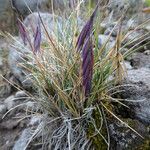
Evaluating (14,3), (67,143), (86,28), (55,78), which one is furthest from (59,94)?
(14,3)

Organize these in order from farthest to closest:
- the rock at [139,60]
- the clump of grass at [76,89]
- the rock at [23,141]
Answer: the rock at [139,60] < the rock at [23,141] < the clump of grass at [76,89]

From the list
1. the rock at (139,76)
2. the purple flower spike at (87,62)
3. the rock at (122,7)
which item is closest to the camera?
the purple flower spike at (87,62)

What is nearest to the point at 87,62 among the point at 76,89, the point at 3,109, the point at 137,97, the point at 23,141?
the point at 76,89

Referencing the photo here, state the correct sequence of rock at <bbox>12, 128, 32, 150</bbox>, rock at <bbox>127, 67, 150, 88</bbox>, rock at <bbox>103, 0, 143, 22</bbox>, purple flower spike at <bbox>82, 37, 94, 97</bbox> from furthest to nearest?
rock at <bbox>103, 0, 143, 22</bbox> < rock at <bbox>12, 128, 32, 150</bbox> < rock at <bbox>127, 67, 150, 88</bbox> < purple flower spike at <bbox>82, 37, 94, 97</bbox>

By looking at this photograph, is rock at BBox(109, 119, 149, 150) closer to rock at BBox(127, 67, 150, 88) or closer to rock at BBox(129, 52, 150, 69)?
rock at BBox(127, 67, 150, 88)

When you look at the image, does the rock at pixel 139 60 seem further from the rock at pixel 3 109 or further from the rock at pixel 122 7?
the rock at pixel 3 109

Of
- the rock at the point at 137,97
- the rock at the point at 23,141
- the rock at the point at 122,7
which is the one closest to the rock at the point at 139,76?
the rock at the point at 137,97

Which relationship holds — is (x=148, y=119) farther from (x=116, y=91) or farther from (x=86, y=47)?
(x=86, y=47)

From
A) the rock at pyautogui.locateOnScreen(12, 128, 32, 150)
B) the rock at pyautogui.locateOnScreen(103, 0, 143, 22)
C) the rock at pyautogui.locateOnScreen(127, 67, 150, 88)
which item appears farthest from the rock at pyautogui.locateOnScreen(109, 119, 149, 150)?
the rock at pyautogui.locateOnScreen(103, 0, 143, 22)

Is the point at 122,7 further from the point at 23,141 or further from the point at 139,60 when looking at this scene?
the point at 23,141
